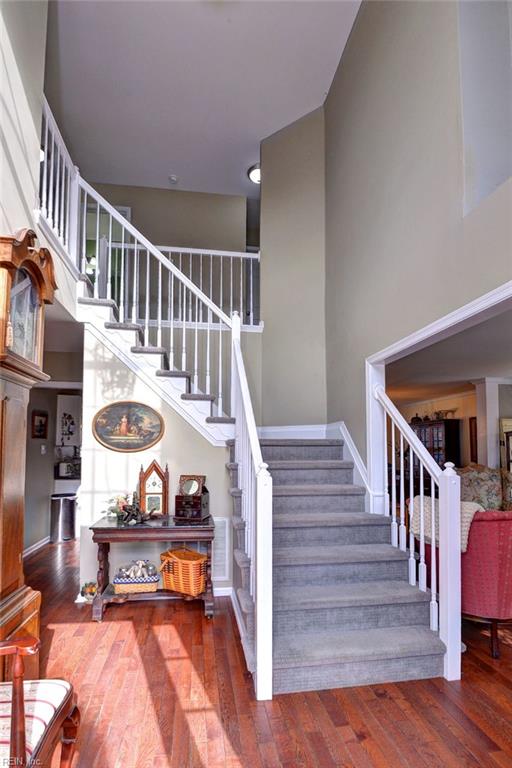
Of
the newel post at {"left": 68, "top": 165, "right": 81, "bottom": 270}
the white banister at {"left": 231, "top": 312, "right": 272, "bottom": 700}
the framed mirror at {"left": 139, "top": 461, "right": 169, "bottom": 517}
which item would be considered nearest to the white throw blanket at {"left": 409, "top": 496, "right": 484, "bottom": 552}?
the white banister at {"left": 231, "top": 312, "right": 272, "bottom": 700}

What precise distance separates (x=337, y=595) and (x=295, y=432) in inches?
90.7

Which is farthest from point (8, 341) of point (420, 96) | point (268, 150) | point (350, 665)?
point (268, 150)

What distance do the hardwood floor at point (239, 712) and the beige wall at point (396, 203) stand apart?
1.84 meters

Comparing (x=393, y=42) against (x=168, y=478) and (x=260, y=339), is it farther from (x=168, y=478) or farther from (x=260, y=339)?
(x=168, y=478)

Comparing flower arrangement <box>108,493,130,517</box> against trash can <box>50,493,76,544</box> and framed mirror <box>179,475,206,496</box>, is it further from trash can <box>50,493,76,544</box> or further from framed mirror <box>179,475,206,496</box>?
trash can <box>50,493,76,544</box>

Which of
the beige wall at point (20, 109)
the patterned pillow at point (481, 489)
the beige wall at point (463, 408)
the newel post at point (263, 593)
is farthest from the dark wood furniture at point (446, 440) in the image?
the beige wall at point (20, 109)

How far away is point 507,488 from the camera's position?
618 centimetres

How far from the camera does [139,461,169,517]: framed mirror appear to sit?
4031mm

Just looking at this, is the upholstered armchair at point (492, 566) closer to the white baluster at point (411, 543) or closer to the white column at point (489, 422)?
the white baluster at point (411, 543)

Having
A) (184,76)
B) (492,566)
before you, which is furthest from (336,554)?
(184,76)

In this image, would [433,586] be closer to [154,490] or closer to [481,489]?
[481,489]

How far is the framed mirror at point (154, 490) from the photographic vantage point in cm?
403

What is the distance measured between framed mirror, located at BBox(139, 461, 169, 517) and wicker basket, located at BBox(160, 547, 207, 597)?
41cm

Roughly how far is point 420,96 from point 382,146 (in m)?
0.61
